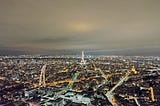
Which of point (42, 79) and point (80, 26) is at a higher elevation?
point (80, 26)

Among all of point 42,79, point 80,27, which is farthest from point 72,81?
point 80,27

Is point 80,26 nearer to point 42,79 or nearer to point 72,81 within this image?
point 72,81

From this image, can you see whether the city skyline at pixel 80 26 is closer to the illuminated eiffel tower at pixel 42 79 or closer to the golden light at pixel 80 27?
the golden light at pixel 80 27

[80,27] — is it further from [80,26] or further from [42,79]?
[42,79]

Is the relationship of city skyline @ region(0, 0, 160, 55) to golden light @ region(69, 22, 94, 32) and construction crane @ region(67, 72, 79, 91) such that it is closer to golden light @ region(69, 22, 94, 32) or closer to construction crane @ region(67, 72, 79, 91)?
golden light @ region(69, 22, 94, 32)

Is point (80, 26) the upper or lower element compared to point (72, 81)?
upper

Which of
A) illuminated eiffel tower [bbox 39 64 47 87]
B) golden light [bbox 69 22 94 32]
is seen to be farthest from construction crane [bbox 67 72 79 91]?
golden light [bbox 69 22 94 32]

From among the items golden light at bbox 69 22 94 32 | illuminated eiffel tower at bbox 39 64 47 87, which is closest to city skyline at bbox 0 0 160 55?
golden light at bbox 69 22 94 32

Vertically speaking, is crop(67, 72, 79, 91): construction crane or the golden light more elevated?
the golden light

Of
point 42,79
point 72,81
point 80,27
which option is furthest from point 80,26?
point 42,79
